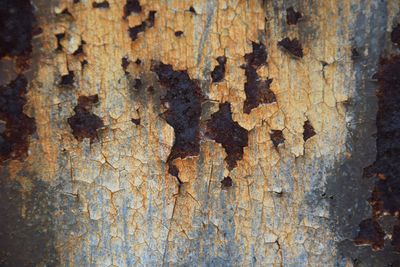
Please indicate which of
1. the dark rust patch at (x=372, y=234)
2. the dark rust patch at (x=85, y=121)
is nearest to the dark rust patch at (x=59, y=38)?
the dark rust patch at (x=85, y=121)

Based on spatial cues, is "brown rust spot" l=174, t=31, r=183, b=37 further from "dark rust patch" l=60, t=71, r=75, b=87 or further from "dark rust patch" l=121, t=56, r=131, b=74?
"dark rust patch" l=60, t=71, r=75, b=87

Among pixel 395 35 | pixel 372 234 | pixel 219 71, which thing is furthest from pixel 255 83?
pixel 372 234

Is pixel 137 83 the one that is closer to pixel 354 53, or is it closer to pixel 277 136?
pixel 277 136

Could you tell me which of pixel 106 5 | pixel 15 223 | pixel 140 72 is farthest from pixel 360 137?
Result: pixel 15 223

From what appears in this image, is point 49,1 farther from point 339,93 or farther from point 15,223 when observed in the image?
point 339,93

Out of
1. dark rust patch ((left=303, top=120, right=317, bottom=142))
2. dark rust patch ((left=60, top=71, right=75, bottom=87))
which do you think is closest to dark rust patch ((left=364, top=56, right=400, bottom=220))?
dark rust patch ((left=303, top=120, right=317, bottom=142))
